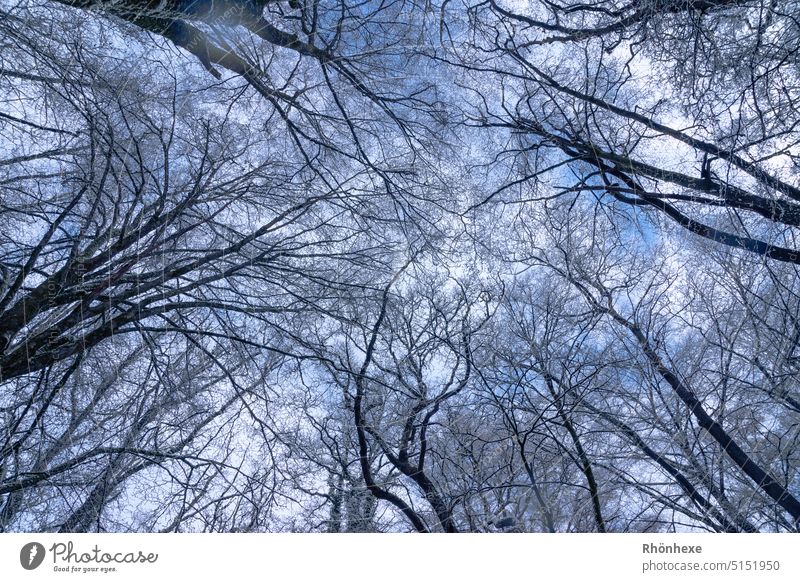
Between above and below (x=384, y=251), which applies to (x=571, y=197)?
above

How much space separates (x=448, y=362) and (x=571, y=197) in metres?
0.83

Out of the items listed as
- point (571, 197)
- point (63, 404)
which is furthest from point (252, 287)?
point (571, 197)
